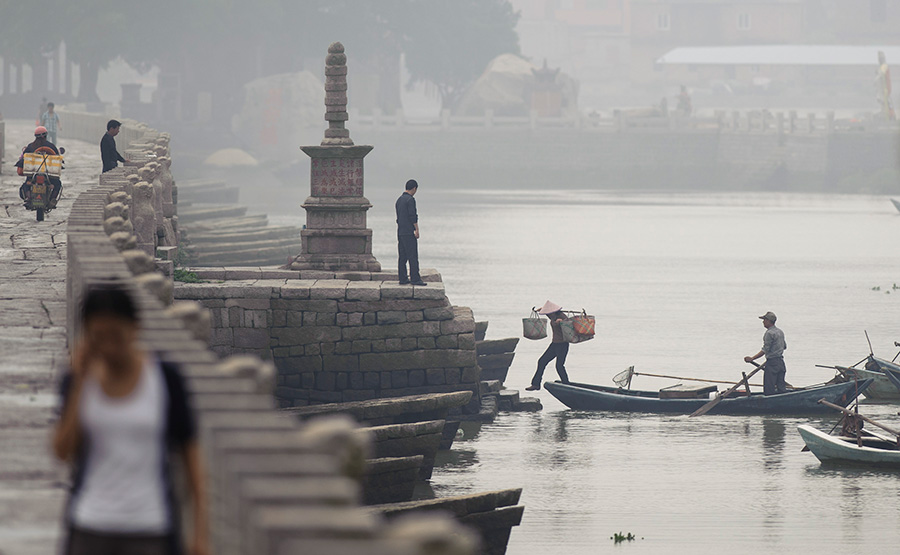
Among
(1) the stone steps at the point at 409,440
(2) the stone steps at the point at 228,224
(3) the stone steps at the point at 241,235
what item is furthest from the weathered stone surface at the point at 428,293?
(2) the stone steps at the point at 228,224

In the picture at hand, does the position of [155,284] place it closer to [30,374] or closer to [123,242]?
[30,374]

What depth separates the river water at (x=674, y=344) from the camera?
15.6 metres

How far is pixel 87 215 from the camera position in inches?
508

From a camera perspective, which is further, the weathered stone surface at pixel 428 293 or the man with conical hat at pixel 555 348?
the man with conical hat at pixel 555 348

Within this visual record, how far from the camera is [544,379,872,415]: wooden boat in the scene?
2109cm

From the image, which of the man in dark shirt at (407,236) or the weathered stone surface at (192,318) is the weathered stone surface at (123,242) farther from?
the man in dark shirt at (407,236)

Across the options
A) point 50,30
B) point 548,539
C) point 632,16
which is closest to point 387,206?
point 50,30

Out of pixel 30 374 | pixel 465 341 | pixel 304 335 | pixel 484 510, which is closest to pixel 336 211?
pixel 304 335

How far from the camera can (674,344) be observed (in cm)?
2903

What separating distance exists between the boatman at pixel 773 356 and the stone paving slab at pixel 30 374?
960 cm

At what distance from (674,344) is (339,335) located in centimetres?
1174

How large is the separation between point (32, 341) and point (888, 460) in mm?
10775

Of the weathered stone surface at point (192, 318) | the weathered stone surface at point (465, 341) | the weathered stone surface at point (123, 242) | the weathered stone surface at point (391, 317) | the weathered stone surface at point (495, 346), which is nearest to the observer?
the weathered stone surface at point (192, 318)

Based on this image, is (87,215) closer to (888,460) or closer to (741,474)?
(741,474)
